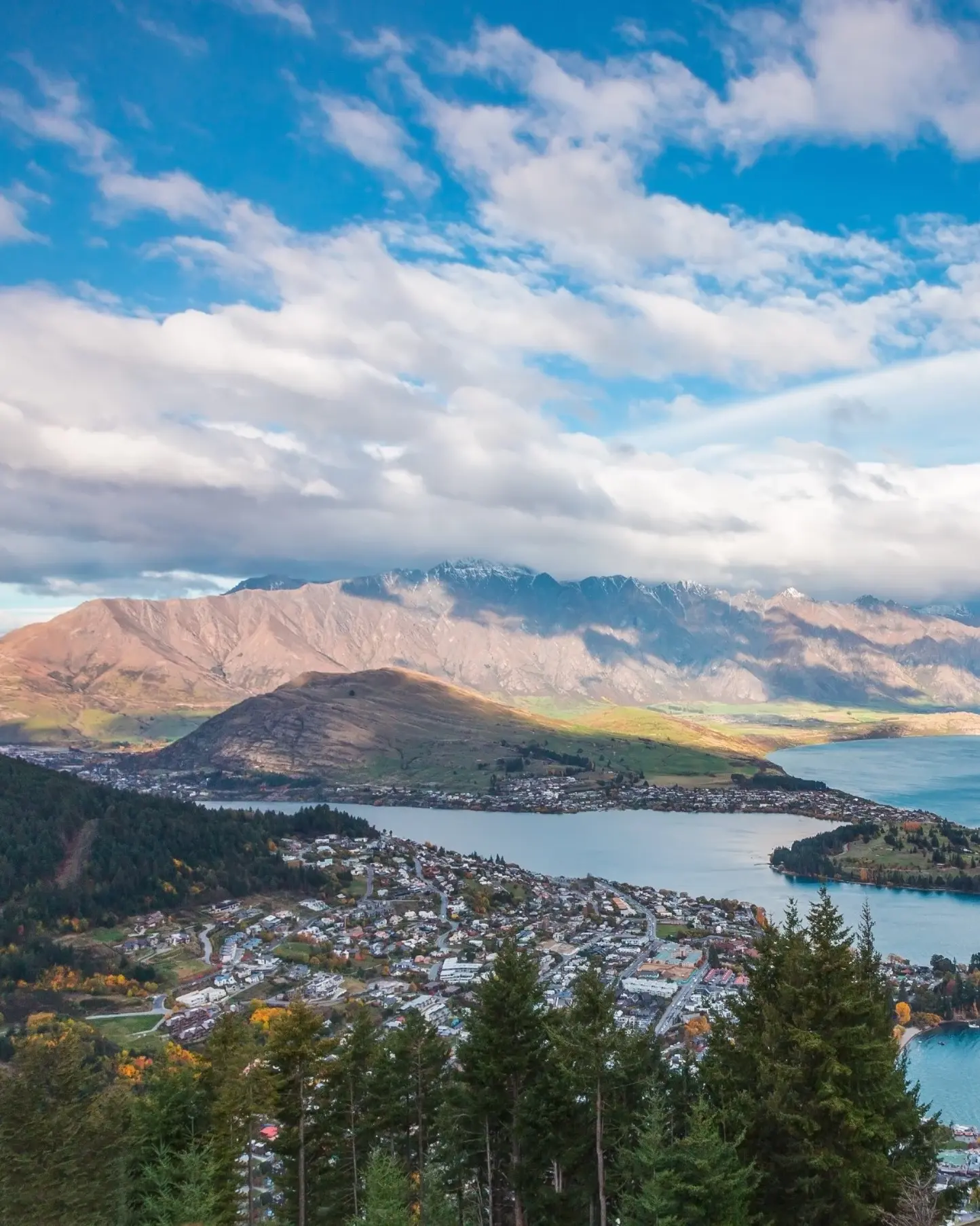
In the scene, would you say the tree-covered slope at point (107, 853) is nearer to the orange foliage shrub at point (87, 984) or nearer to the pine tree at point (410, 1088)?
the orange foliage shrub at point (87, 984)

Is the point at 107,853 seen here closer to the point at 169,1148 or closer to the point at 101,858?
the point at 101,858

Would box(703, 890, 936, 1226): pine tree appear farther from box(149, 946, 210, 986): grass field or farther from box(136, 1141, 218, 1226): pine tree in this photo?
box(149, 946, 210, 986): grass field

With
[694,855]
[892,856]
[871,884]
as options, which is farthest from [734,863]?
[892,856]

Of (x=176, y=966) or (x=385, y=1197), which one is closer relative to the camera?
(x=385, y=1197)

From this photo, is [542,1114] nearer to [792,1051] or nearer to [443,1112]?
[443,1112]

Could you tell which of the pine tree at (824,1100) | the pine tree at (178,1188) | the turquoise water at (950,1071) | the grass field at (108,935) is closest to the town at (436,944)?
the grass field at (108,935)
